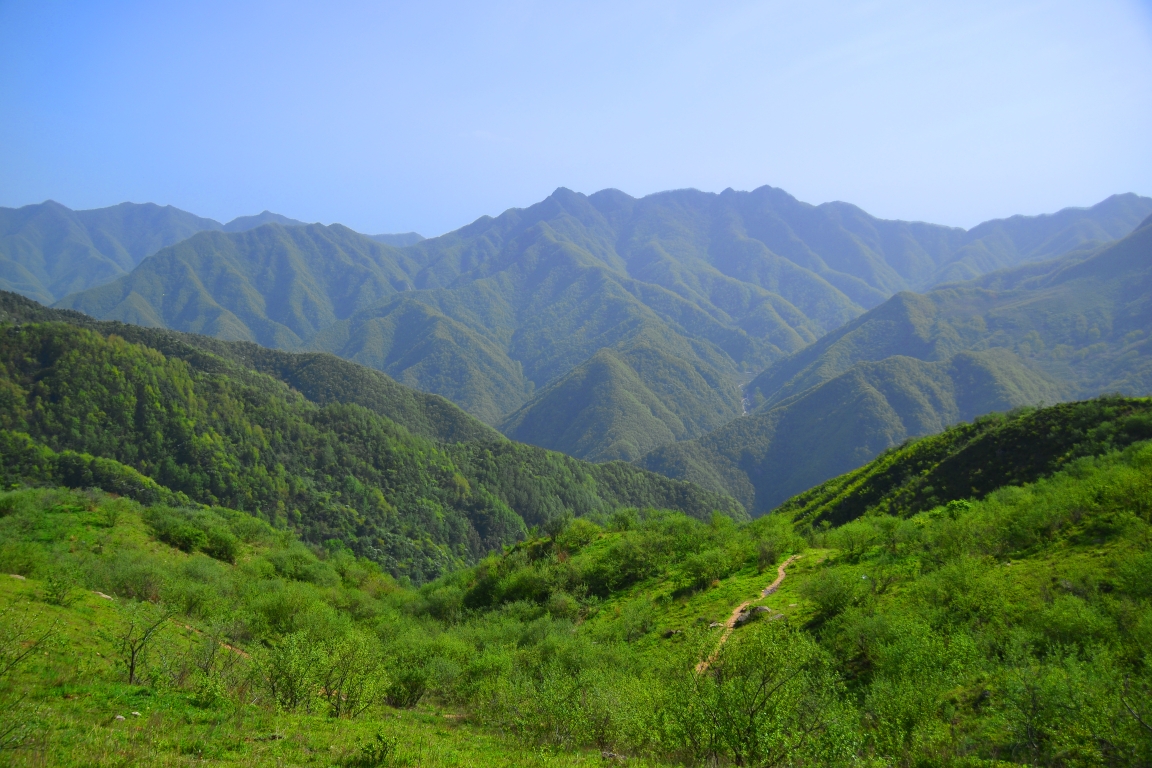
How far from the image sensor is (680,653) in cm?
3055

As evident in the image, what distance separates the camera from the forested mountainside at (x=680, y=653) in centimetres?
1753

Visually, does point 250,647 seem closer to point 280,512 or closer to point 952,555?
point 952,555

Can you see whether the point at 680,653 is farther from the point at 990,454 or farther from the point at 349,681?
the point at 990,454

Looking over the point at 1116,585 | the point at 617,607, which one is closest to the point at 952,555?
the point at 1116,585

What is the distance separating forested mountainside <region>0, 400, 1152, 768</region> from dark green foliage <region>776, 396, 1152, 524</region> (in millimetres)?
524

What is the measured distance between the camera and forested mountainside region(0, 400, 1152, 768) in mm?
17531

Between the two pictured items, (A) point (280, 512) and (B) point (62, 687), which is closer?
(B) point (62, 687)

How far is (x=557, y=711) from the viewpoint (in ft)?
77.5

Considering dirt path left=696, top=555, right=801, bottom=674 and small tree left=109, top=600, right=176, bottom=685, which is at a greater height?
small tree left=109, top=600, right=176, bottom=685

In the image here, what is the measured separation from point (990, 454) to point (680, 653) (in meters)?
A: 52.9

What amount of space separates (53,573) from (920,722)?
4712 cm

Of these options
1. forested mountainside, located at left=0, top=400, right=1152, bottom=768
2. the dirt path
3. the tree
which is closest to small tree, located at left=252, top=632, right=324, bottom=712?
forested mountainside, located at left=0, top=400, right=1152, bottom=768

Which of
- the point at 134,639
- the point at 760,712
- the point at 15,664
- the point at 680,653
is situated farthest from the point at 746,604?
the point at 15,664

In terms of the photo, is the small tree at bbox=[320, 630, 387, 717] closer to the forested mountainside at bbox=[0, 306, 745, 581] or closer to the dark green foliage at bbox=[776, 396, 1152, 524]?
the dark green foliage at bbox=[776, 396, 1152, 524]
